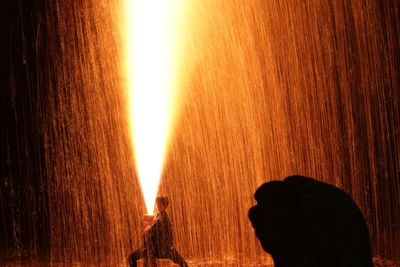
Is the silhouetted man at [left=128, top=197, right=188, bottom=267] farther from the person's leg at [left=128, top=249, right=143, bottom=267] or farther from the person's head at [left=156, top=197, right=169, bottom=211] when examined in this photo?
the person's head at [left=156, top=197, right=169, bottom=211]

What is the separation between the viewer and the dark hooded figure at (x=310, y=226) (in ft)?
7.05

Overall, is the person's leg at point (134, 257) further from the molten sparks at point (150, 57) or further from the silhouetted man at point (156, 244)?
the molten sparks at point (150, 57)

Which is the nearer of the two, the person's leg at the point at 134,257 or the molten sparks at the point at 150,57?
the person's leg at the point at 134,257

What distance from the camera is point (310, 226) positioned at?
2.18 metres

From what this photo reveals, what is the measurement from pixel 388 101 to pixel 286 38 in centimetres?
684

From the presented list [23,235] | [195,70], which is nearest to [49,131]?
[23,235]

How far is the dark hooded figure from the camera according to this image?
215 cm

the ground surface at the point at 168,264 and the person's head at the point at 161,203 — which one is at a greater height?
the person's head at the point at 161,203

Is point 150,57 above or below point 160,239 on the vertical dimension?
above

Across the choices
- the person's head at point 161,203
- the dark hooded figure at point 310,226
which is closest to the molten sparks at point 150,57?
the person's head at point 161,203

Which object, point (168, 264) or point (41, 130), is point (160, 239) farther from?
point (41, 130)

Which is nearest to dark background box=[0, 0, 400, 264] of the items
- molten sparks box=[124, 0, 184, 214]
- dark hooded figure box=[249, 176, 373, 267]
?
molten sparks box=[124, 0, 184, 214]

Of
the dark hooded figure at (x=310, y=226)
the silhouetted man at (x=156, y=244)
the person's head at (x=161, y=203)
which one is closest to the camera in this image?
the dark hooded figure at (x=310, y=226)

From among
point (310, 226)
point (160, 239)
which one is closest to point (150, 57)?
point (160, 239)
